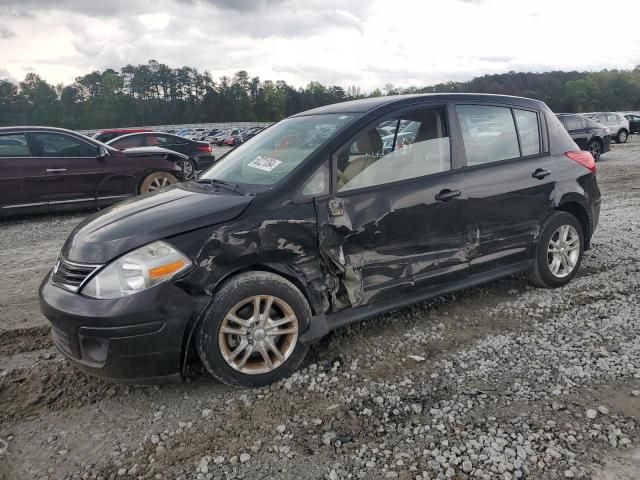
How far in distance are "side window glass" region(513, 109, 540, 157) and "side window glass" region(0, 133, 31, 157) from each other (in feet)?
24.7

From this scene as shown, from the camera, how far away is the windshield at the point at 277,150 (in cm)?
337

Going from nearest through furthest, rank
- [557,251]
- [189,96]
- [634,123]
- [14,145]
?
[557,251] < [14,145] < [634,123] < [189,96]

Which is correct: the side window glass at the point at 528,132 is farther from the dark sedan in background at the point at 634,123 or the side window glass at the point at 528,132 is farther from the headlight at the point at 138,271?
the dark sedan in background at the point at 634,123

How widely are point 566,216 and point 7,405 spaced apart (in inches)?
176

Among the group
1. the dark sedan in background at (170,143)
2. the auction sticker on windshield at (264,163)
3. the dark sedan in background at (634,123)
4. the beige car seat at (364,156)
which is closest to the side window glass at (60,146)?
the dark sedan in background at (170,143)

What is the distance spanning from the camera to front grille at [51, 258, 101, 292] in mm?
2805

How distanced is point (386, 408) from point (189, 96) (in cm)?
12204

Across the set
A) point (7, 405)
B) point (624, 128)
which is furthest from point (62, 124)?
point (7, 405)

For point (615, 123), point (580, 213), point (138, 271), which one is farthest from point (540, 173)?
point (615, 123)

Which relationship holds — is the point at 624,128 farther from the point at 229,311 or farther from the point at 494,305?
the point at 229,311

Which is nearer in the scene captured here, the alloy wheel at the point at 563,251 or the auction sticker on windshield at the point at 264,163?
the auction sticker on windshield at the point at 264,163

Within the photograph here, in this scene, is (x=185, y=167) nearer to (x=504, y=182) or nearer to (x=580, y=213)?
(x=504, y=182)

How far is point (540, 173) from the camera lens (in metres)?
4.19

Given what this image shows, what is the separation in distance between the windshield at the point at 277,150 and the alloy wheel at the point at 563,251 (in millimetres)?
2212
